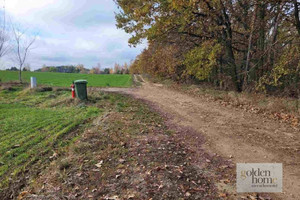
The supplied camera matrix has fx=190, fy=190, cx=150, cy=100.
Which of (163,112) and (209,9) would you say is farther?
(209,9)

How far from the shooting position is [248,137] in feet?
17.0

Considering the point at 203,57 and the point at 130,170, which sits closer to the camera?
the point at 130,170

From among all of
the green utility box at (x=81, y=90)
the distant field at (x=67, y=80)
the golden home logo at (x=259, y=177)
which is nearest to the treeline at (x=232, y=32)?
the green utility box at (x=81, y=90)

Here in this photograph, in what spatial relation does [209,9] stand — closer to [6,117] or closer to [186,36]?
[186,36]

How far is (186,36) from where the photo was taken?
1410 centimetres

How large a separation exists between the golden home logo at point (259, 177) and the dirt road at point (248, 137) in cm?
13

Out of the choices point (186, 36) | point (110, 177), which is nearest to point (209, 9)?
point (186, 36)

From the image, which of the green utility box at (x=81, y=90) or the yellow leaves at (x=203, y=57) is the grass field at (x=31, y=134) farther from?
the yellow leaves at (x=203, y=57)

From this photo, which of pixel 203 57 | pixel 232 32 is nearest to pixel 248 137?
pixel 203 57

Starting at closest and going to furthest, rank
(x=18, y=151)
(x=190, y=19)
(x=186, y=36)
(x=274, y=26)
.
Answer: (x=18, y=151), (x=274, y=26), (x=190, y=19), (x=186, y=36)

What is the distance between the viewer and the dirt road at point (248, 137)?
12.3ft

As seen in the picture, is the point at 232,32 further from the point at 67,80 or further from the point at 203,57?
the point at 67,80

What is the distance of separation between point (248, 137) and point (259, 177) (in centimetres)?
195

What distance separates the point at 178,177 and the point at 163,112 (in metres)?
4.99
